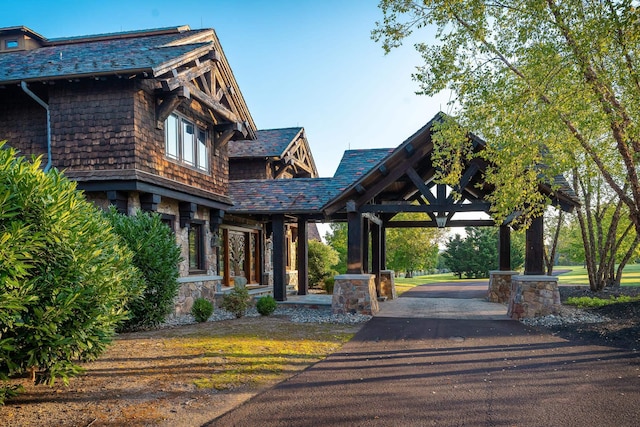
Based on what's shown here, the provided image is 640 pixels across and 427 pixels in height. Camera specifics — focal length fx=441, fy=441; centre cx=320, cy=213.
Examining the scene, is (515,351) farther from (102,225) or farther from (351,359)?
(102,225)

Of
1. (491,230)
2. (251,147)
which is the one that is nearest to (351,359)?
(251,147)

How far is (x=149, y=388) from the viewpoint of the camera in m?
5.67

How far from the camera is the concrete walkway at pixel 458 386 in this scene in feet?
15.8

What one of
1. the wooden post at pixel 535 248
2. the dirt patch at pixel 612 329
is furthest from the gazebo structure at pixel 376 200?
the dirt patch at pixel 612 329

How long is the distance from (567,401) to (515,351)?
270cm

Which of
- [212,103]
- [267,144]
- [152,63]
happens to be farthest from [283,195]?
[152,63]

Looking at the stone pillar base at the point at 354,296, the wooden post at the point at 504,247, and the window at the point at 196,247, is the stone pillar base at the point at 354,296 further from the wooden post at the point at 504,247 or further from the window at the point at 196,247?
the wooden post at the point at 504,247

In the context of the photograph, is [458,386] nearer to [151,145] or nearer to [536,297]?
[536,297]

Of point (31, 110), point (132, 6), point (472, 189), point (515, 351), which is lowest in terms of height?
point (515, 351)

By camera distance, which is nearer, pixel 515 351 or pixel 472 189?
pixel 515 351

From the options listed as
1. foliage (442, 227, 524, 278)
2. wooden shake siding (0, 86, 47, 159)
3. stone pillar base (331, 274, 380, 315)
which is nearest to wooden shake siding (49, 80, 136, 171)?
wooden shake siding (0, 86, 47, 159)

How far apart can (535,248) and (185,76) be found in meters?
10.6

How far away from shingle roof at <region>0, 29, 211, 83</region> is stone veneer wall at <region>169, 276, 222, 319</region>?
19.4 feet

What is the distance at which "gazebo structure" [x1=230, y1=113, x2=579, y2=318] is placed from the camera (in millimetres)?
11656
